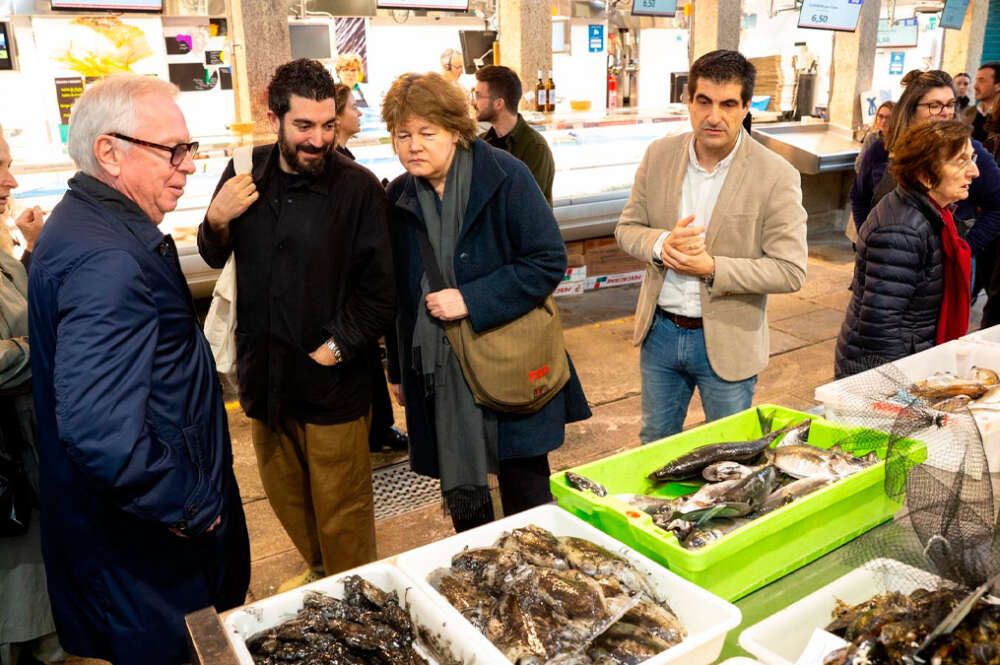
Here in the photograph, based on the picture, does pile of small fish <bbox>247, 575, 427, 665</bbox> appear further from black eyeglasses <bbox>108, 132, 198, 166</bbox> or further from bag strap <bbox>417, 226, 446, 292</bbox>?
bag strap <bbox>417, 226, 446, 292</bbox>

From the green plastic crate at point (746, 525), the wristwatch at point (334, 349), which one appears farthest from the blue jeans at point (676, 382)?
the wristwatch at point (334, 349)

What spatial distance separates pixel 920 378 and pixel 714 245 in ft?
2.74

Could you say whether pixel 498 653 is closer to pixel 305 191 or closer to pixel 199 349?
pixel 199 349

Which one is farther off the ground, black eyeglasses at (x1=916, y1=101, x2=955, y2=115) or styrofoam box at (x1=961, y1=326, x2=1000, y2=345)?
black eyeglasses at (x1=916, y1=101, x2=955, y2=115)

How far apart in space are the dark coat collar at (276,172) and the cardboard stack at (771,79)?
8116 mm

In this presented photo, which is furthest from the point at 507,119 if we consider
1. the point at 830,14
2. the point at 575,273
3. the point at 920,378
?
the point at 830,14

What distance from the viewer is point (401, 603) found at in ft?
5.54

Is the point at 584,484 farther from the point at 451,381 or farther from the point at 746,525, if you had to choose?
the point at 451,381

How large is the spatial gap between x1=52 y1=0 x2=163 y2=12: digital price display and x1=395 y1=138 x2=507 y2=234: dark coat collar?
11.3 feet

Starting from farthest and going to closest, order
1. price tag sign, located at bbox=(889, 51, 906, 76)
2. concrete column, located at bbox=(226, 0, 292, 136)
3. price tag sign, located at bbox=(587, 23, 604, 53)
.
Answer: price tag sign, located at bbox=(889, 51, 906, 76) < price tag sign, located at bbox=(587, 23, 604, 53) < concrete column, located at bbox=(226, 0, 292, 136)

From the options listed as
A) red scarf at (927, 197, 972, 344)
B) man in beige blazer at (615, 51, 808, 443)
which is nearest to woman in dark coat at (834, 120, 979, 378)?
red scarf at (927, 197, 972, 344)

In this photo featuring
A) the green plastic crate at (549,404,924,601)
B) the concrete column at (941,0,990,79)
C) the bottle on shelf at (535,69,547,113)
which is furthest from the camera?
the concrete column at (941,0,990,79)

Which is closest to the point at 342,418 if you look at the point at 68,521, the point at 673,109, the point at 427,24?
the point at 68,521

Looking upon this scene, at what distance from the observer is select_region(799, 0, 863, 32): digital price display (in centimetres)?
800
